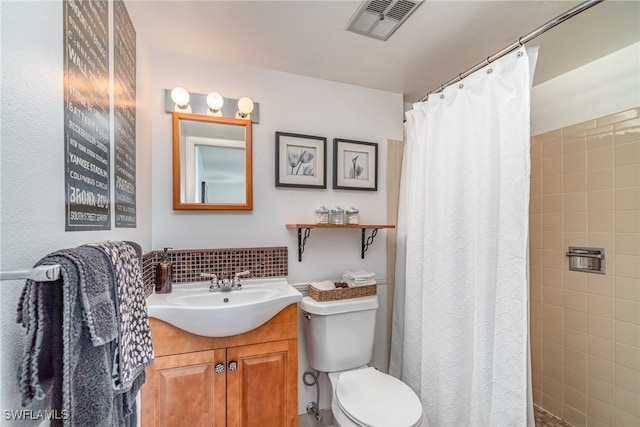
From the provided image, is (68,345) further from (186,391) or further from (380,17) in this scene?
(380,17)

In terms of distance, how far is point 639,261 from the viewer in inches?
57.1

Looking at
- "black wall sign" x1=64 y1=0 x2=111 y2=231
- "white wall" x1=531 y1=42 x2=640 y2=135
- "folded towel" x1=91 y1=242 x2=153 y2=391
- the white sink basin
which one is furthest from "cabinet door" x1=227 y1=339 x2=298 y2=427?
"white wall" x1=531 y1=42 x2=640 y2=135

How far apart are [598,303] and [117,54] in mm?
2757

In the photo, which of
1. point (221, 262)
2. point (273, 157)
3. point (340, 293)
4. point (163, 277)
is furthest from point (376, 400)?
point (273, 157)

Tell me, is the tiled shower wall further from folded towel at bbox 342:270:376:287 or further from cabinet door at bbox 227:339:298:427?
cabinet door at bbox 227:339:298:427

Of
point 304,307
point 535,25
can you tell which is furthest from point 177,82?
point 535,25

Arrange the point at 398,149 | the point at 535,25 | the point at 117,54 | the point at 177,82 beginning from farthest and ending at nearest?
1. the point at 398,149
2. the point at 177,82
3. the point at 535,25
4. the point at 117,54

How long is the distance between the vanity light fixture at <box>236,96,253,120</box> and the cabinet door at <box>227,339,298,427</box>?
1305 mm

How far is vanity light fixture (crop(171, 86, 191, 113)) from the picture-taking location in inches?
58.9

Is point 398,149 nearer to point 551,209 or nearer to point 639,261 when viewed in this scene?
point 551,209

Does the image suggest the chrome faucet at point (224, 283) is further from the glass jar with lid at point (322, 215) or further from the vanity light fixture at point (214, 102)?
the vanity light fixture at point (214, 102)

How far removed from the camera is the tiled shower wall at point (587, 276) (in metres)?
1.49

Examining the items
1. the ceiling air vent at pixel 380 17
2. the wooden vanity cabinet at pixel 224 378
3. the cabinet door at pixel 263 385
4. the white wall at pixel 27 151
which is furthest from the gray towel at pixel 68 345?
the ceiling air vent at pixel 380 17

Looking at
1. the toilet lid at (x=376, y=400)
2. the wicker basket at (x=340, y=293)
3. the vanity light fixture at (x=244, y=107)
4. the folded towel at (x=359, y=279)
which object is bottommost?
the toilet lid at (x=376, y=400)
